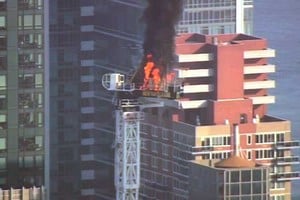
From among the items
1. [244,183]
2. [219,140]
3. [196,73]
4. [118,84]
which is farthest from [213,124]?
[118,84]

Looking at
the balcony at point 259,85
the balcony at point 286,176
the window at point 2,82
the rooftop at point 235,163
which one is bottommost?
the balcony at point 286,176

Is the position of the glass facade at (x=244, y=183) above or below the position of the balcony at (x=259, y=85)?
below

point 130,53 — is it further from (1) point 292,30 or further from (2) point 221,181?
(1) point 292,30

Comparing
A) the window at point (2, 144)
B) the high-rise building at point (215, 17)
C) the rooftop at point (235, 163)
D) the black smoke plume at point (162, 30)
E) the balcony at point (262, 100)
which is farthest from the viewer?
the high-rise building at point (215, 17)

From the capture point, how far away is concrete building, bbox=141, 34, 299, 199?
3038 centimetres

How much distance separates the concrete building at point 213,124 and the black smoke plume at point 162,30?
192 inches

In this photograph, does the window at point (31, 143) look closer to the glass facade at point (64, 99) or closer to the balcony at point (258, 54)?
the glass facade at point (64, 99)

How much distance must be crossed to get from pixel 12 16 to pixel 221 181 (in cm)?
625

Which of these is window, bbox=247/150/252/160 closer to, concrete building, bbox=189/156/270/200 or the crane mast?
concrete building, bbox=189/156/270/200

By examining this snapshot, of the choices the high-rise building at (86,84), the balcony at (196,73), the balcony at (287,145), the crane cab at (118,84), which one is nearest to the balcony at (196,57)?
the balcony at (196,73)

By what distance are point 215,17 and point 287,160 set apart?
4543 millimetres

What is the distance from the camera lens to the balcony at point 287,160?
31.0 metres

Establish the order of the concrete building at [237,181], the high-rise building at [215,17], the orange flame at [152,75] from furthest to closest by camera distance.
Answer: the high-rise building at [215,17] < the concrete building at [237,181] < the orange flame at [152,75]

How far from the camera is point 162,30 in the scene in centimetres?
2486
